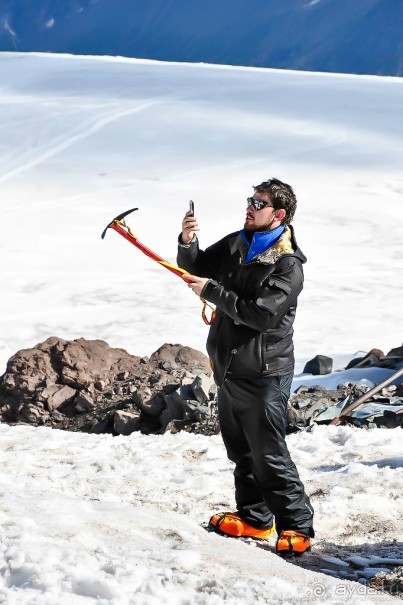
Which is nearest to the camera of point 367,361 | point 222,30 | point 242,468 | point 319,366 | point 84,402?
point 242,468

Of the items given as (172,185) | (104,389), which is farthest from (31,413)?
(172,185)

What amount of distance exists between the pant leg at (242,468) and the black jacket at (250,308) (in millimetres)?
139

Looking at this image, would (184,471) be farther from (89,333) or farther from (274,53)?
(274,53)

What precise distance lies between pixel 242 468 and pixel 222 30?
6522cm

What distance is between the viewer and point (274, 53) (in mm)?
67875

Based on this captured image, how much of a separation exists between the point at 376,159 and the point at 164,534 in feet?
58.9

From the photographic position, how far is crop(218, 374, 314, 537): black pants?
173 inches

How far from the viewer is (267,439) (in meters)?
4.41

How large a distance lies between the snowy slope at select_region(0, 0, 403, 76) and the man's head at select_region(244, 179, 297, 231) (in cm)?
6318

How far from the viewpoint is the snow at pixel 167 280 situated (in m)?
3.92

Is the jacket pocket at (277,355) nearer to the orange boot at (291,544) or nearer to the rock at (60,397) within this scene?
the orange boot at (291,544)

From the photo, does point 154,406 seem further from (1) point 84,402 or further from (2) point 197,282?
(2) point 197,282

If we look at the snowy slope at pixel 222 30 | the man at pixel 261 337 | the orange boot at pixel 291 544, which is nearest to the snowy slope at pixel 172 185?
the man at pixel 261 337

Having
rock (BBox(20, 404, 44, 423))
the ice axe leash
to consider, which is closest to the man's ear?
the ice axe leash
